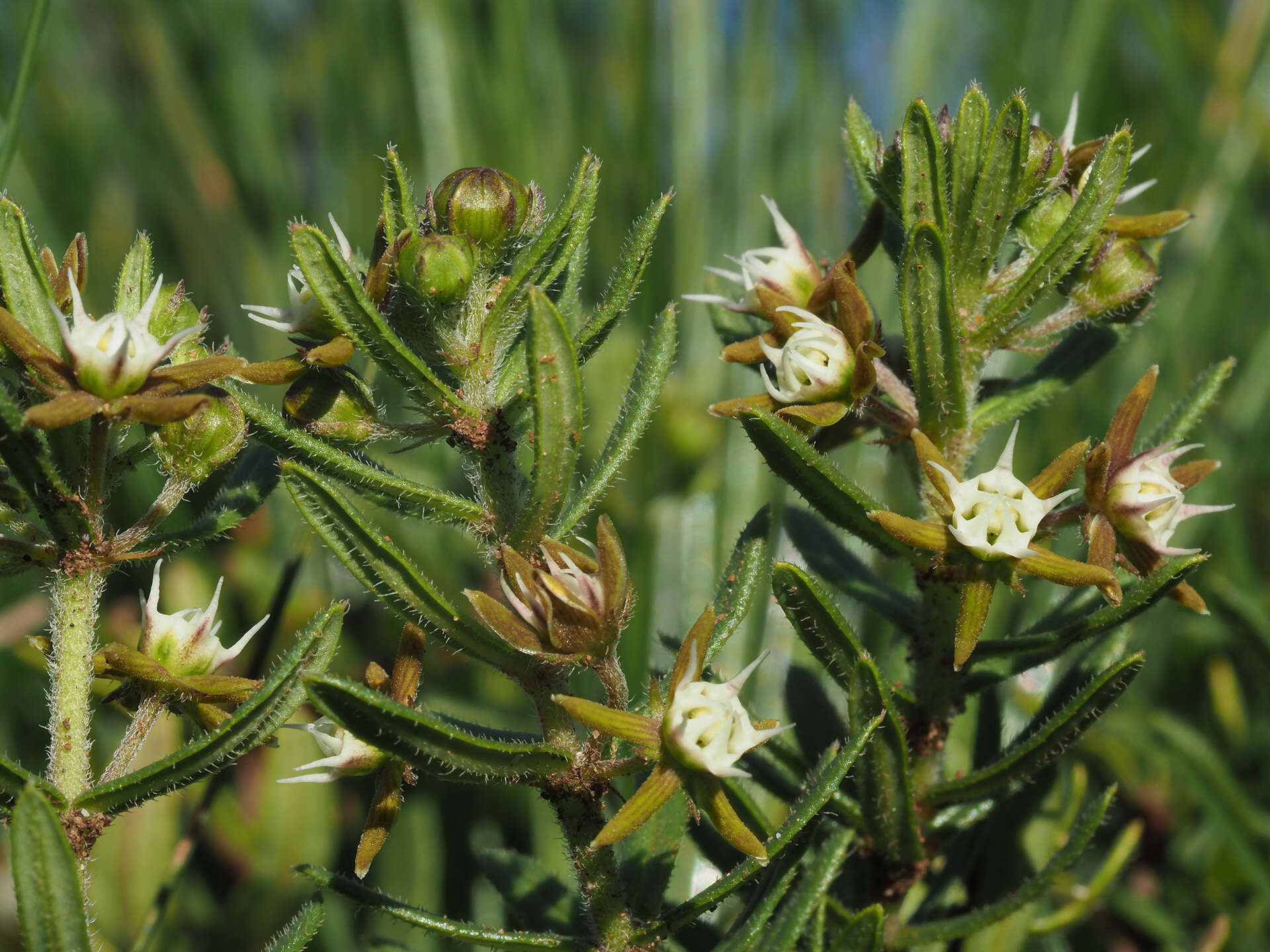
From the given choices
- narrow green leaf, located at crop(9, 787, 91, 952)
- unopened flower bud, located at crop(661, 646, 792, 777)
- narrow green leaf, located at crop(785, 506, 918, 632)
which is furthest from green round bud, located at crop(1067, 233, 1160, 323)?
narrow green leaf, located at crop(9, 787, 91, 952)

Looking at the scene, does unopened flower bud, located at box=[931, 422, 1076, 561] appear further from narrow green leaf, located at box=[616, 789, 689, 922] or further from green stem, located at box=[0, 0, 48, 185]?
green stem, located at box=[0, 0, 48, 185]

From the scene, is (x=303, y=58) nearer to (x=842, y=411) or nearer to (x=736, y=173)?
(x=736, y=173)

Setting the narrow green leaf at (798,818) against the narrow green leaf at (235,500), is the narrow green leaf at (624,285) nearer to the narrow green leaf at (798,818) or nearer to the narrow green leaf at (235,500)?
the narrow green leaf at (235,500)

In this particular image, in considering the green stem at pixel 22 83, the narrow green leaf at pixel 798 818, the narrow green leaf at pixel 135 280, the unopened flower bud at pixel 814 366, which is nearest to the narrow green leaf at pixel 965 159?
the unopened flower bud at pixel 814 366

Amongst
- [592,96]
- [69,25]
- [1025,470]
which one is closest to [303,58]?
[69,25]

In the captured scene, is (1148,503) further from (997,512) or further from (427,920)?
(427,920)
